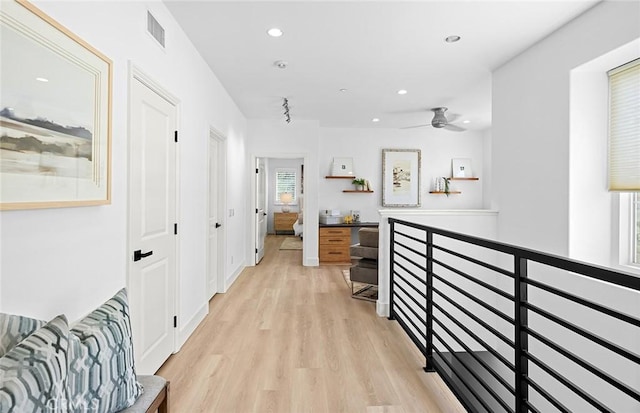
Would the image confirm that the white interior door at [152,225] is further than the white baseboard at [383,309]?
No

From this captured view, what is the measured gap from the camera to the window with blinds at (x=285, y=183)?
35.4 ft

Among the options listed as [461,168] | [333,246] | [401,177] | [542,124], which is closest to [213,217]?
[333,246]

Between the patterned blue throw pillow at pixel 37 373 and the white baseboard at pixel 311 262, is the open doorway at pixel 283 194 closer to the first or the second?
the white baseboard at pixel 311 262

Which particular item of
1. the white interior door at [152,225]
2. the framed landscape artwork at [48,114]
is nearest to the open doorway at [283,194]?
the white interior door at [152,225]

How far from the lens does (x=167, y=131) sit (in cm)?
262

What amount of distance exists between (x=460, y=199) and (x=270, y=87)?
479 cm

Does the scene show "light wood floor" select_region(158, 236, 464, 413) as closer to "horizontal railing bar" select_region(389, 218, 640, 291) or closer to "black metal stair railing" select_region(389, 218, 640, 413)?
"black metal stair railing" select_region(389, 218, 640, 413)

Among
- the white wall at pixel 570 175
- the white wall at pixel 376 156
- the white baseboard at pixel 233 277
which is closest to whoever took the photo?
the white wall at pixel 570 175

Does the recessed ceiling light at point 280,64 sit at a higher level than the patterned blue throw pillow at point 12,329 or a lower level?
higher

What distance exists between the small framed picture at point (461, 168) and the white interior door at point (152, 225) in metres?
5.90

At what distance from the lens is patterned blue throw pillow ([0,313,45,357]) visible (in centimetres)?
108

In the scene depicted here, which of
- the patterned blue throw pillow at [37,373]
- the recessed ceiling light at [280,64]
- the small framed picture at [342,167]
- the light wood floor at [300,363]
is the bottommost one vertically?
the light wood floor at [300,363]

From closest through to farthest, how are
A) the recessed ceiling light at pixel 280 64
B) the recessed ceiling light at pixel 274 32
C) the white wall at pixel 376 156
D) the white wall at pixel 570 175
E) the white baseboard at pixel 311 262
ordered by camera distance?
the white wall at pixel 570 175
the recessed ceiling light at pixel 274 32
the recessed ceiling light at pixel 280 64
the white baseboard at pixel 311 262
the white wall at pixel 376 156

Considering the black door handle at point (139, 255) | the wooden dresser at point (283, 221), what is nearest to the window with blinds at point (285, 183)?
the wooden dresser at point (283, 221)
